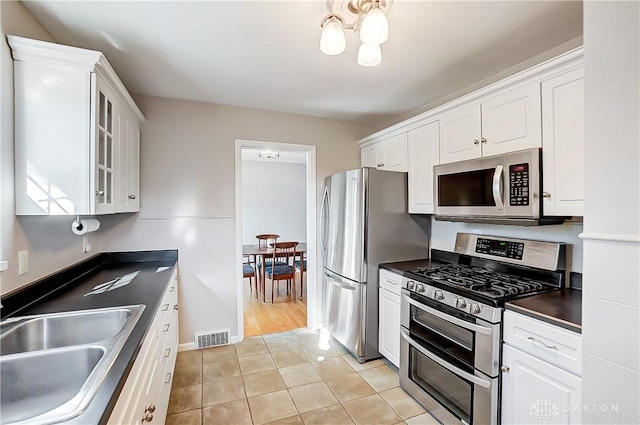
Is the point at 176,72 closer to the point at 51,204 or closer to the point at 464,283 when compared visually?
the point at 51,204

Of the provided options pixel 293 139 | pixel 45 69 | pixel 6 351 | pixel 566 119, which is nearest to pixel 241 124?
pixel 293 139

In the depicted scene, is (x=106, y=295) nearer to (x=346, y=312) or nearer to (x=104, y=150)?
(x=104, y=150)

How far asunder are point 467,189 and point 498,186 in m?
0.27

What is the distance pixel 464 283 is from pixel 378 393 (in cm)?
111

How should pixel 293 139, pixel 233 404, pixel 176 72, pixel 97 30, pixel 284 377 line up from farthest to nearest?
pixel 293 139 < pixel 284 377 < pixel 176 72 < pixel 233 404 < pixel 97 30

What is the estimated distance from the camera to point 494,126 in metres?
1.96

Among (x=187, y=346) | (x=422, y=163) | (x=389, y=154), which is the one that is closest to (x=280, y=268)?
(x=187, y=346)

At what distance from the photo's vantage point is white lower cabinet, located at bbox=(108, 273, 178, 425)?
3.18ft

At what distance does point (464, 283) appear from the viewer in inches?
73.3

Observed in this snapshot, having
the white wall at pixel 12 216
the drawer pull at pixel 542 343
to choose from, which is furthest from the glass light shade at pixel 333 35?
the drawer pull at pixel 542 343

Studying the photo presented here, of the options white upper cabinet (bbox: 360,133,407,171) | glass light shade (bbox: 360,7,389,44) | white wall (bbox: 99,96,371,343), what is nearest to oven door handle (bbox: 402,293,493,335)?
white upper cabinet (bbox: 360,133,407,171)

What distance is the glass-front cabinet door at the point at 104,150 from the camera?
1.63 m

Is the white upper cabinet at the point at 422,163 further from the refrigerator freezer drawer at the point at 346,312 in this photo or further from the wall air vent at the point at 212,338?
the wall air vent at the point at 212,338

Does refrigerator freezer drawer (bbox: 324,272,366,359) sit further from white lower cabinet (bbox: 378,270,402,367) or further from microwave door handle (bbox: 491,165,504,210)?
microwave door handle (bbox: 491,165,504,210)
